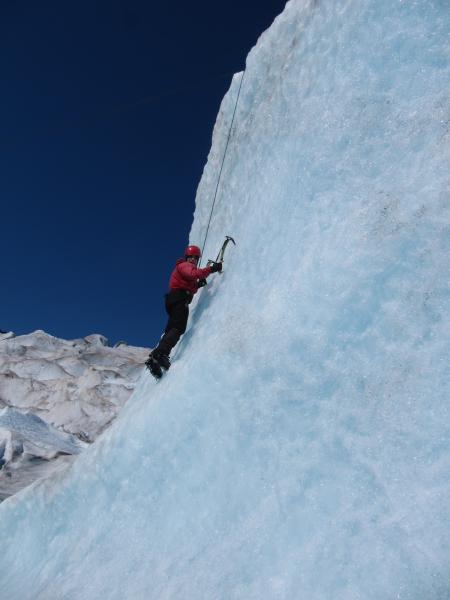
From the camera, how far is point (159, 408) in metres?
4.01

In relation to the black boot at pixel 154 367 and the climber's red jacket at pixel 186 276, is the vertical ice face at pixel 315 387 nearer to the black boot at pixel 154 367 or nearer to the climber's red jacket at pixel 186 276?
the black boot at pixel 154 367

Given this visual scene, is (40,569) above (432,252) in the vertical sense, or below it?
below

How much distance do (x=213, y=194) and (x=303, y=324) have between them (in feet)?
10.4

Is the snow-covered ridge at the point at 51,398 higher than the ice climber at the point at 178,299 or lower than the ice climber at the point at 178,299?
higher

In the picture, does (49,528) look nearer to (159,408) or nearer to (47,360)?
(159,408)

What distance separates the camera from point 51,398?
594 inches

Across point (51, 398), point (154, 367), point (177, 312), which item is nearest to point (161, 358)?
point (154, 367)

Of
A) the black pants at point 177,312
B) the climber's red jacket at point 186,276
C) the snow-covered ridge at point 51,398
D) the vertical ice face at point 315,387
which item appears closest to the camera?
the vertical ice face at point 315,387

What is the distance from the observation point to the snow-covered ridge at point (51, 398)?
7.65m

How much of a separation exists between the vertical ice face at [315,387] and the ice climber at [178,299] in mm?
191

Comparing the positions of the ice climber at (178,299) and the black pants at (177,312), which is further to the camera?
the black pants at (177,312)

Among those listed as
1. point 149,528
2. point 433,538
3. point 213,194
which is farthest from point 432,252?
point 213,194

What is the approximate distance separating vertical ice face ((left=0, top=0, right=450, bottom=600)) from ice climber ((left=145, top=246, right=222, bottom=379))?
0.19 meters

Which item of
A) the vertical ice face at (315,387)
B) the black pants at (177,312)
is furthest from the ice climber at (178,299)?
the vertical ice face at (315,387)
